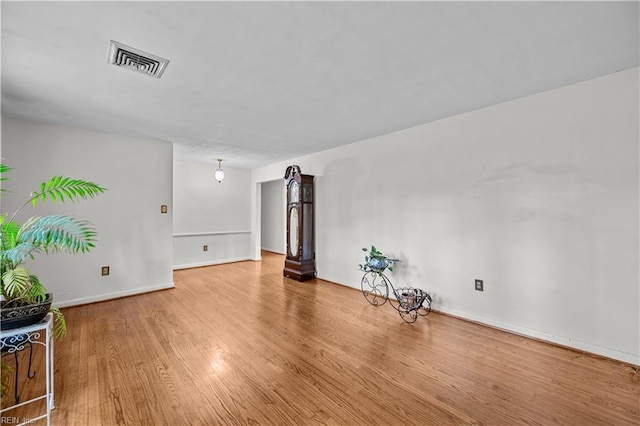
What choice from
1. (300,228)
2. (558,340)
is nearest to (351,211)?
(300,228)

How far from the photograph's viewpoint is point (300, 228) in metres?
4.66

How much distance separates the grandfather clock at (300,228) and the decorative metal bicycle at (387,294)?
44.8 inches

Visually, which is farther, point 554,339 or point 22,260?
point 554,339

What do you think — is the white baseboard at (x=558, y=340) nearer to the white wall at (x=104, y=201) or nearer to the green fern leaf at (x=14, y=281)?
the green fern leaf at (x=14, y=281)

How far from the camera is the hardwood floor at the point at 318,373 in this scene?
1570mm

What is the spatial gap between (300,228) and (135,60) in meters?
3.25

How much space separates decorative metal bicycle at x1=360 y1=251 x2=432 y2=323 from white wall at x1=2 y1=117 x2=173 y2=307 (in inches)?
122

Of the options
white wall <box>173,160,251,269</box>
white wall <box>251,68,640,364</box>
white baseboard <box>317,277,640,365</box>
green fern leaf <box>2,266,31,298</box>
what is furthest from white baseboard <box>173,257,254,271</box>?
white baseboard <box>317,277,640,365</box>

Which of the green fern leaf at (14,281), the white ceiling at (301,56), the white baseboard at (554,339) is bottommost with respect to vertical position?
the white baseboard at (554,339)

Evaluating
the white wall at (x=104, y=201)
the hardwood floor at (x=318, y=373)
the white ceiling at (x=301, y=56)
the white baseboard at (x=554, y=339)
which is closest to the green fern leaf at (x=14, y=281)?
the hardwood floor at (x=318, y=373)

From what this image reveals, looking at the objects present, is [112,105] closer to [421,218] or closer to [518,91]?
[421,218]

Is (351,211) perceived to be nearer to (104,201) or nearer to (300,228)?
(300,228)

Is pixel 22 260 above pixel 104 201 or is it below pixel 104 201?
below

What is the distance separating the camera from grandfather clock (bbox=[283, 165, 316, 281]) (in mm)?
4660
